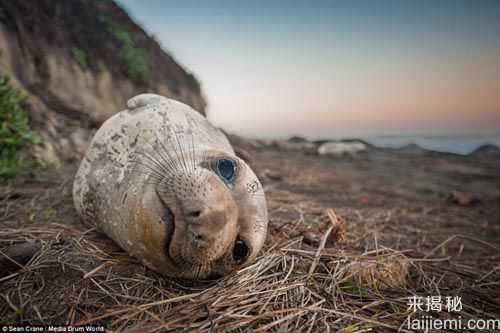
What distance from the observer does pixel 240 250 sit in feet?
5.91

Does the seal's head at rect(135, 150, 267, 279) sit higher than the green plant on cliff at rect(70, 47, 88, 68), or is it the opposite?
the green plant on cliff at rect(70, 47, 88, 68)

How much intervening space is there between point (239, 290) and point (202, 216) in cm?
54

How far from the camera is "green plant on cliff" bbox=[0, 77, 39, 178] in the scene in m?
4.36

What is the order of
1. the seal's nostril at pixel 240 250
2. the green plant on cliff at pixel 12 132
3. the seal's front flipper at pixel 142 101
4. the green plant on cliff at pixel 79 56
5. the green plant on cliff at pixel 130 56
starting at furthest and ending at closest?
1. the green plant on cliff at pixel 130 56
2. the green plant on cliff at pixel 79 56
3. the green plant on cliff at pixel 12 132
4. the seal's front flipper at pixel 142 101
5. the seal's nostril at pixel 240 250

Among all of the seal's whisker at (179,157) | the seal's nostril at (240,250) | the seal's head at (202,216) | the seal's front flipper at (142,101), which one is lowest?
the seal's nostril at (240,250)

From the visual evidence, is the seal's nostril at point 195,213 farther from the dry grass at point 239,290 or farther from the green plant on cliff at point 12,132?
the green plant on cliff at point 12,132

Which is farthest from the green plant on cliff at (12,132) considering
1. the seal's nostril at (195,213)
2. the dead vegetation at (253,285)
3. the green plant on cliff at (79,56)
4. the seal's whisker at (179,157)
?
the green plant on cliff at (79,56)

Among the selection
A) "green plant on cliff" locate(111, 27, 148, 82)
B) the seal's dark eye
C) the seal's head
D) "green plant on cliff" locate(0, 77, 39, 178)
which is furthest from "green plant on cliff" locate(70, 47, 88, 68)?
the seal's dark eye

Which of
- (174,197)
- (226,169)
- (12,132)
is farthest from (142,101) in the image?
(12,132)

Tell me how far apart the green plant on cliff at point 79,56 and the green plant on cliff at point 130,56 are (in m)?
2.24

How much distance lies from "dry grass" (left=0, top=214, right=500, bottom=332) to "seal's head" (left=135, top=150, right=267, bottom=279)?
18 cm

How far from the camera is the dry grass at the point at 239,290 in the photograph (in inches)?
61.5

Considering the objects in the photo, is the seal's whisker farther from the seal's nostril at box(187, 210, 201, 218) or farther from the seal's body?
the seal's nostril at box(187, 210, 201, 218)

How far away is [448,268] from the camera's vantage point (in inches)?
95.7
